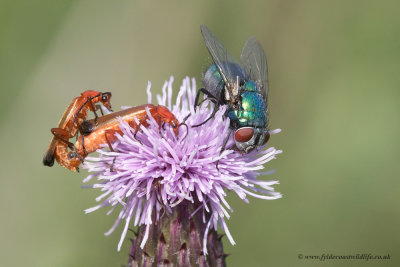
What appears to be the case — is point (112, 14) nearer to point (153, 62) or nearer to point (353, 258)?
point (153, 62)

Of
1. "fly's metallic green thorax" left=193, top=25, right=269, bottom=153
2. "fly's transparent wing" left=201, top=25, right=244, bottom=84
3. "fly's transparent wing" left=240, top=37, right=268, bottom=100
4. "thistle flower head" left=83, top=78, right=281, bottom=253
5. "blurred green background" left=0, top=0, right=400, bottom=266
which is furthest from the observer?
"blurred green background" left=0, top=0, right=400, bottom=266

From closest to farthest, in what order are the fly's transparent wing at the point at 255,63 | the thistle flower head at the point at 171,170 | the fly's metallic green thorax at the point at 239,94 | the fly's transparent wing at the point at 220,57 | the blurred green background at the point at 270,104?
the thistle flower head at the point at 171,170 → the fly's metallic green thorax at the point at 239,94 → the fly's transparent wing at the point at 220,57 → the fly's transparent wing at the point at 255,63 → the blurred green background at the point at 270,104

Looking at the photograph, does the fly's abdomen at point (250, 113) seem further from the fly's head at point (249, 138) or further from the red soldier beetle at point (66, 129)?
the red soldier beetle at point (66, 129)

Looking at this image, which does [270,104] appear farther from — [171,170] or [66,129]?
[66,129]

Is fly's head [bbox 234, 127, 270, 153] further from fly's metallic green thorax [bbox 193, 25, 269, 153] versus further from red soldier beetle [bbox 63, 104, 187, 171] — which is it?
red soldier beetle [bbox 63, 104, 187, 171]

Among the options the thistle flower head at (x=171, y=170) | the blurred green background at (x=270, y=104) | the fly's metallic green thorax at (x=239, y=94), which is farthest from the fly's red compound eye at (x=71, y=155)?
the blurred green background at (x=270, y=104)

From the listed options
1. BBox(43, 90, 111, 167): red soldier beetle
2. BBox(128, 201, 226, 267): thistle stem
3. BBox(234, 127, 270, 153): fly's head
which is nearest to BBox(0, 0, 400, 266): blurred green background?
BBox(128, 201, 226, 267): thistle stem

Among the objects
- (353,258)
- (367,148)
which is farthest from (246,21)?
(353,258)
